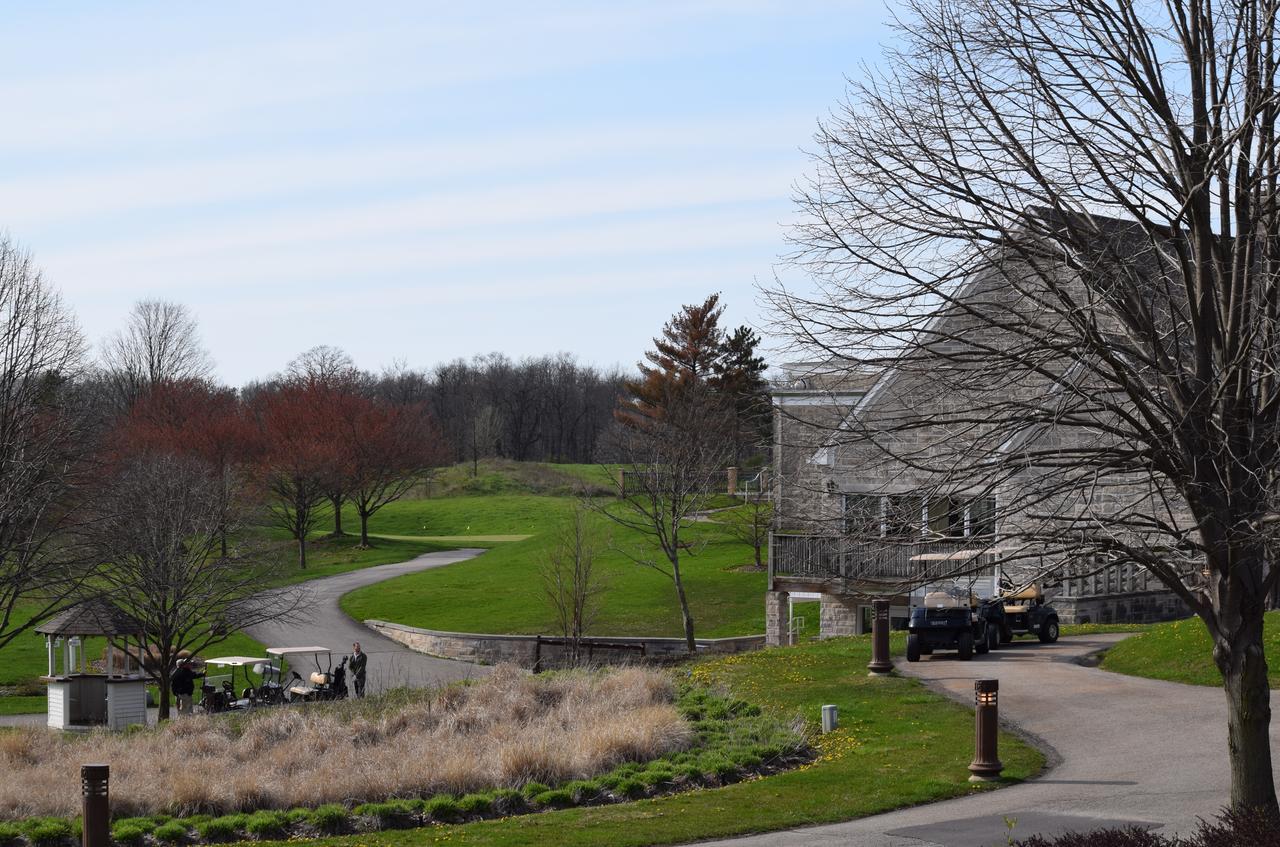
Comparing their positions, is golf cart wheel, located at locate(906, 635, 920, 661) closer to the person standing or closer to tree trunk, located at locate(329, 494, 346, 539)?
the person standing

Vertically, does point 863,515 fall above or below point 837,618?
above

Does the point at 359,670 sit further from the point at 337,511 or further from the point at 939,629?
the point at 337,511

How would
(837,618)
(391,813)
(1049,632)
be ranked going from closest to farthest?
(391,813) → (1049,632) → (837,618)

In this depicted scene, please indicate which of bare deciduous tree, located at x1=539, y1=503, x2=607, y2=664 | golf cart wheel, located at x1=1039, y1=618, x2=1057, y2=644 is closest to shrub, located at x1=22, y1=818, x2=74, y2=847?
bare deciduous tree, located at x1=539, y1=503, x2=607, y2=664

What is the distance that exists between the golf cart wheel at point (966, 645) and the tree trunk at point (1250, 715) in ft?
46.4

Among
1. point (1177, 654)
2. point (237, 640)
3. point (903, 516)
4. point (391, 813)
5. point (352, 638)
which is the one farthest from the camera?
point (237, 640)

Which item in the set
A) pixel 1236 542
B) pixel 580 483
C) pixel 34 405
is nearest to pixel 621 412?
pixel 580 483

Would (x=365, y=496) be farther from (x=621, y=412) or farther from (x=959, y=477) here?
(x=959, y=477)

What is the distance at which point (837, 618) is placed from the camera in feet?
110

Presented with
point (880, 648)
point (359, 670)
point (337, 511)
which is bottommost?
point (359, 670)

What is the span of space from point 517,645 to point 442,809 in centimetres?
2511

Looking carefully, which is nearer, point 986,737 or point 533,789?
point 986,737

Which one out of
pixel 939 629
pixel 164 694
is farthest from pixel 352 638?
pixel 939 629

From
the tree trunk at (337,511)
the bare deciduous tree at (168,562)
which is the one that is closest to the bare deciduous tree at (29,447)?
the bare deciduous tree at (168,562)
